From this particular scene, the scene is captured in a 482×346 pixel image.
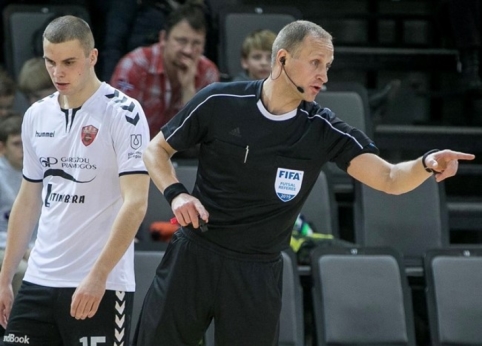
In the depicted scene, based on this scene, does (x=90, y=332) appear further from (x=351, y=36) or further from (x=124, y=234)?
(x=351, y=36)

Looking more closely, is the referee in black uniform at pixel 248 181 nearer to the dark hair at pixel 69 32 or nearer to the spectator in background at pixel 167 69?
the dark hair at pixel 69 32

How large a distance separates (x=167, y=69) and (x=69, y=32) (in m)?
2.66

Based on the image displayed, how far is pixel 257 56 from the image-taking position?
6.16 m

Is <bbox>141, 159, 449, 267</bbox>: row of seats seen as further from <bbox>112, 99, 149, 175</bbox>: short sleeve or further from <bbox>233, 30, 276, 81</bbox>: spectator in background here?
<bbox>112, 99, 149, 175</bbox>: short sleeve

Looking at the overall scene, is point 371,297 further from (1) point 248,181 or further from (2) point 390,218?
(1) point 248,181

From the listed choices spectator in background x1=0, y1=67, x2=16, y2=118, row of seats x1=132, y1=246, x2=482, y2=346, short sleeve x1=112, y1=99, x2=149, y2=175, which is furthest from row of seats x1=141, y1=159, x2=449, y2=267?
short sleeve x1=112, y1=99, x2=149, y2=175

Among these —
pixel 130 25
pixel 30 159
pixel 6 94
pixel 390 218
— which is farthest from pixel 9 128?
pixel 390 218

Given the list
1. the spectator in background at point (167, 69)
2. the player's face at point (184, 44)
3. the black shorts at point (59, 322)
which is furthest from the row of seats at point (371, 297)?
the black shorts at point (59, 322)

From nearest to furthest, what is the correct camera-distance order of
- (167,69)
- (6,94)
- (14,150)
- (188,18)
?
(14,150) → (6,94) → (188,18) → (167,69)

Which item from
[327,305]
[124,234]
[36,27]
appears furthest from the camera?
[36,27]

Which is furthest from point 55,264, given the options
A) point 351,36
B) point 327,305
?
point 351,36

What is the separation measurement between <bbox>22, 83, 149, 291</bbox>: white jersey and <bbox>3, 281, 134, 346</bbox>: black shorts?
0.04 meters

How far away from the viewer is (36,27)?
22.4ft

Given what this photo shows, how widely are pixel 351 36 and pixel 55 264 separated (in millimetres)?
4836
